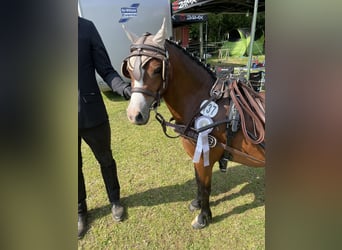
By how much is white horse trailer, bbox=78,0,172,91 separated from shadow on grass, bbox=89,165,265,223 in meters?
2.86

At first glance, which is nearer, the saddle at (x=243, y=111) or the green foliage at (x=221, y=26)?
the saddle at (x=243, y=111)

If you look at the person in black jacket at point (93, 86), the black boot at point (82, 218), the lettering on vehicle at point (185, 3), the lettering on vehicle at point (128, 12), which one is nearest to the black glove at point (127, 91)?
the person in black jacket at point (93, 86)

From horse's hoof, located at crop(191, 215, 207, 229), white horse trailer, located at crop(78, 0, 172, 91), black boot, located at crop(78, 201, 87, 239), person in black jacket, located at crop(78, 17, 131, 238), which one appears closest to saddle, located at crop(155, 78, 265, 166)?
person in black jacket, located at crop(78, 17, 131, 238)

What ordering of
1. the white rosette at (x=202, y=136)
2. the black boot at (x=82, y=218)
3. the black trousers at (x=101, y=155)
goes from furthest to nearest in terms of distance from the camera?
1. the black boot at (x=82, y=218)
2. the black trousers at (x=101, y=155)
3. the white rosette at (x=202, y=136)

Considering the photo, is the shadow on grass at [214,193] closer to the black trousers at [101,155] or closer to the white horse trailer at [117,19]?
the black trousers at [101,155]

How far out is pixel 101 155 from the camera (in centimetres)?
188

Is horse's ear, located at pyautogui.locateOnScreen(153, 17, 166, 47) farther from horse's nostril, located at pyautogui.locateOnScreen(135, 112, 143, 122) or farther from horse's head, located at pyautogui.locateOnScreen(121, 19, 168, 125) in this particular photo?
horse's nostril, located at pyautogui.locateOnScreen(135, 112, 143, 122)

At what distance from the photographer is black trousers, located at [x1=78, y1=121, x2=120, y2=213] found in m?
1.71

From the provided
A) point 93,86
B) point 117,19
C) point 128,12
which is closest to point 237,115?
point 93,86

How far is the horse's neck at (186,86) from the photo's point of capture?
1.58 meters

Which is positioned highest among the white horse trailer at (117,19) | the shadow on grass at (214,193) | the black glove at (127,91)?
the white horse trailer at (117,19)
